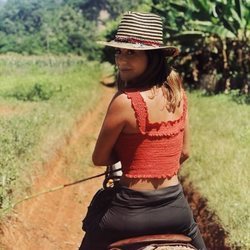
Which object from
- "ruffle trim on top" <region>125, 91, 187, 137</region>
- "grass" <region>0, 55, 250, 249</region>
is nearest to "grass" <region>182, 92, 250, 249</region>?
"grass" <region>0, 55, 250, 249</region>

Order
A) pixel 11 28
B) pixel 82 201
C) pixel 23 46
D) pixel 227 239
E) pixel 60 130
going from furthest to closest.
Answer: pixel 11 28
pixel 23 46
pixel 60 130
pixel 82 201
pixel 227 239

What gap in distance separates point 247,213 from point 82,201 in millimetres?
3828

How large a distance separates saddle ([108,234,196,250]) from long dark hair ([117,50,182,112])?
0.55 meters

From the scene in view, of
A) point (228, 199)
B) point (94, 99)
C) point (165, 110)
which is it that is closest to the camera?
point (165, 110)

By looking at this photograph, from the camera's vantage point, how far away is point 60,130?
37.6ft

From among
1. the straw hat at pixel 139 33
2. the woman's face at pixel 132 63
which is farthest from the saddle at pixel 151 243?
the straw hat at pixel 139 33

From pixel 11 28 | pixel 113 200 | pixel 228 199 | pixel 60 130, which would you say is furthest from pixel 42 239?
pixel 11 28

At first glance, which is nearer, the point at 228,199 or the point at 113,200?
the point at 113,200

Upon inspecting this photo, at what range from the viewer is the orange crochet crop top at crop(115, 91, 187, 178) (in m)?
2.43

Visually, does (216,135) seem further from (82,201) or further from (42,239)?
(42,239)

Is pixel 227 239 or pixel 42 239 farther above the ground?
A: pixel 227 239

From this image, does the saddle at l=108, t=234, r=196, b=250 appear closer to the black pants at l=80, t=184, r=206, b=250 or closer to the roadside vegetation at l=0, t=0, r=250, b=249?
the black pants at l=80, t=184, r=206, b=250

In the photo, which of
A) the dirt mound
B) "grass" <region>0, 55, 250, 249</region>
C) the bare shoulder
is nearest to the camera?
the bare shoulder

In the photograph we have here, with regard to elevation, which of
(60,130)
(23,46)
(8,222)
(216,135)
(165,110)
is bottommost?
(23,46)
